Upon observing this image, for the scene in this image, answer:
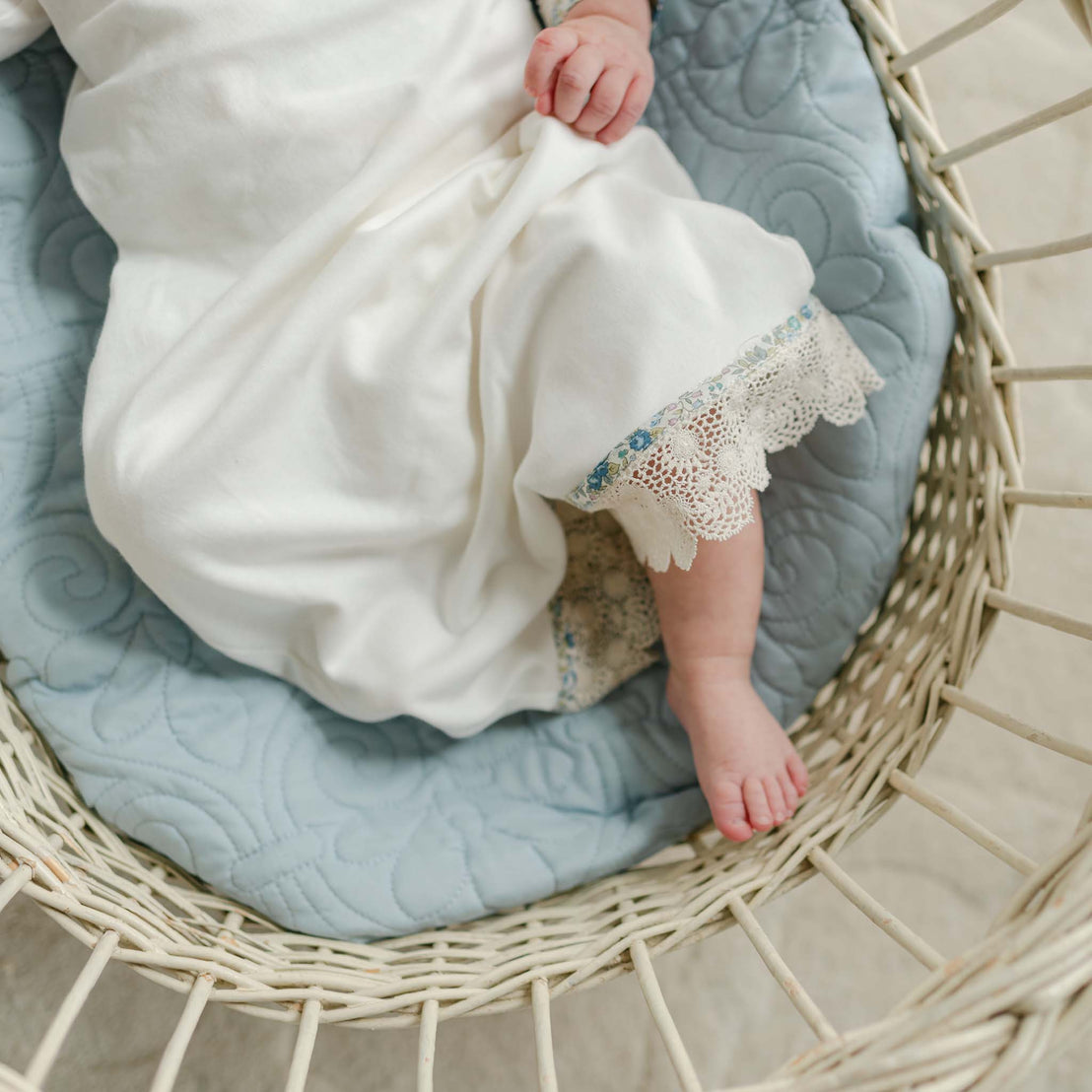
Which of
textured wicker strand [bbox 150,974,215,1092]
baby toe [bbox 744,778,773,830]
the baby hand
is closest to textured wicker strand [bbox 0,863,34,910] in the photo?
textured wicker strand [bbox 150,974,215,1092]

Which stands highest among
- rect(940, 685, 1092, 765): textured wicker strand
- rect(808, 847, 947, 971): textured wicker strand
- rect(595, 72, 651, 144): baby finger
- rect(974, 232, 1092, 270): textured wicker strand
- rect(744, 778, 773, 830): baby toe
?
rect(974, 232, 1092, 270): textured wicker strand

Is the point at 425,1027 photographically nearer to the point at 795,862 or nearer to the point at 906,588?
the point at 795,862

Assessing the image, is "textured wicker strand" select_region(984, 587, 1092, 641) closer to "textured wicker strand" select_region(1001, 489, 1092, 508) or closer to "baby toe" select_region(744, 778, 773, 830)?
"textured wicker strand" select_region(1001, 489, 1092, 508)

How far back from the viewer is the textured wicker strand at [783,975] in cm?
55

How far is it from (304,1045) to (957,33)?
2.74 feet

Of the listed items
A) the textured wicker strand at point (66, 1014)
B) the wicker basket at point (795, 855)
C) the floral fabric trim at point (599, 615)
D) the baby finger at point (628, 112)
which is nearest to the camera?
the textured wicker strand at point (66, 1014)

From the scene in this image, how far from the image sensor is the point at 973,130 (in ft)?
3.91

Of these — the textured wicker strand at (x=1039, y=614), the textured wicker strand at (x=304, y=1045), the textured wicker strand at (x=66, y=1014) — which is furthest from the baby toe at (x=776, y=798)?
the textured wicker strand at (x=66, y=1014)

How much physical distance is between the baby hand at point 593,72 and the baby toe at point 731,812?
509 mm

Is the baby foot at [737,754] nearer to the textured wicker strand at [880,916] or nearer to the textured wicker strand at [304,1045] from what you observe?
the textured wicker strand at [880,916]

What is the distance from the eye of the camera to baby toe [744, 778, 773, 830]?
2.44 feet

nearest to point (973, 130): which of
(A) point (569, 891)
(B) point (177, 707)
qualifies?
(A) point (569, 891)

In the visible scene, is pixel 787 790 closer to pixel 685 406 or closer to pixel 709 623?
pixel 709 623

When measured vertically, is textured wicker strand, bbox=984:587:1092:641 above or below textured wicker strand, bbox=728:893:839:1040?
above
